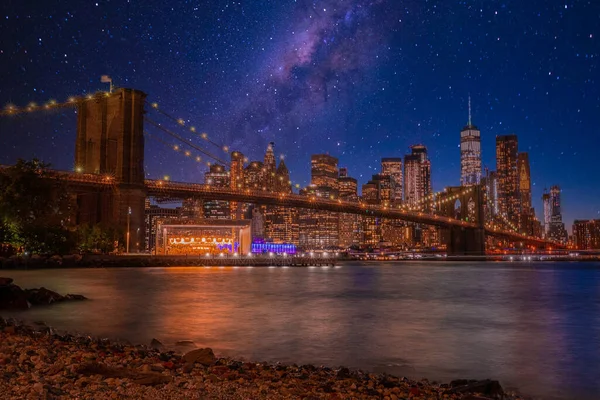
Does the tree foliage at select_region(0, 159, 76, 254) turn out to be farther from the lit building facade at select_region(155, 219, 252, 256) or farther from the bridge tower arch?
the bridge tower arch

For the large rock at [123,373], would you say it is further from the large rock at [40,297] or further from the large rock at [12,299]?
the large rock at [40,297]

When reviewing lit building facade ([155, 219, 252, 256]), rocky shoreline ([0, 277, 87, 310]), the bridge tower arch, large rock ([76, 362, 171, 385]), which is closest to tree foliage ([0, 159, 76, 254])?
rocky shoreline ([0, 277, 87, 310])

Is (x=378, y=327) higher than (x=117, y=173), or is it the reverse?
(x=117, y=173)

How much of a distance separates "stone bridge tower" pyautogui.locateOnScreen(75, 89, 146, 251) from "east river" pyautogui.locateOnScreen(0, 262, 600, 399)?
3308cm

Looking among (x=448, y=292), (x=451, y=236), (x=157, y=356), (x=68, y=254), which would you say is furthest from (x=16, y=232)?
(x=451, y=236)

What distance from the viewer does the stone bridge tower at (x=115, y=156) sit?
64375 millimetres

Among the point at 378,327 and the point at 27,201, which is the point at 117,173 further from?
the point at 378,327

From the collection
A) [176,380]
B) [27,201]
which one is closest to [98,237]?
[27,201]

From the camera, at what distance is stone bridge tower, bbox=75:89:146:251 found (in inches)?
2534

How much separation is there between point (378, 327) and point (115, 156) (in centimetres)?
6132

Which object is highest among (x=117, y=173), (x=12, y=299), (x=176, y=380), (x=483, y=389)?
(x=117, y=173)

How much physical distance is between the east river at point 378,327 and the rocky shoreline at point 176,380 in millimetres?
1997

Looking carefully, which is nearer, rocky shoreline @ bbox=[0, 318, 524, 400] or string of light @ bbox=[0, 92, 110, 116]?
rocky shoreline @ bbox=[0, 318, 524, 400]

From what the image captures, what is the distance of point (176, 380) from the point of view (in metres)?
7.84
